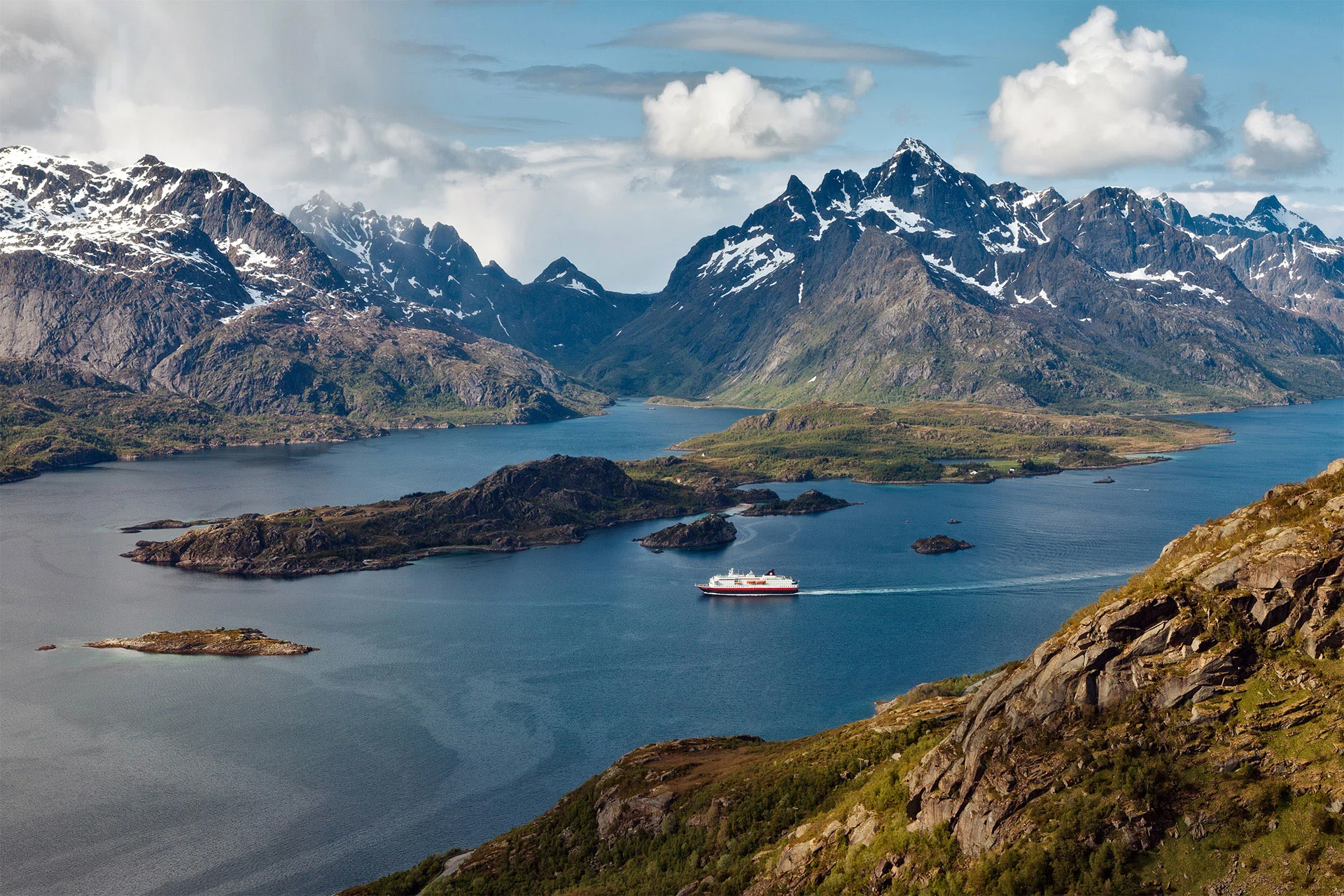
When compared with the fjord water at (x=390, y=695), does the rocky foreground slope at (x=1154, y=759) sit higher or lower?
higher

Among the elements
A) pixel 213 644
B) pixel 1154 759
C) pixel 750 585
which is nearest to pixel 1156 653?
pixel 1154 759

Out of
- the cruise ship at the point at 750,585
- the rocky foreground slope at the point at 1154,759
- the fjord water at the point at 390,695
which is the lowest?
the fjord water at the point at 390,695

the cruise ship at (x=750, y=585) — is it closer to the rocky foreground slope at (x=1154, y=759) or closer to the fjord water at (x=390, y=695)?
the fjord water at (x=390, y=695)

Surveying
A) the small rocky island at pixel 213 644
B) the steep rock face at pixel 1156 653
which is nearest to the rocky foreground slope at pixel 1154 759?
the steep rock face at pixel 1156 653

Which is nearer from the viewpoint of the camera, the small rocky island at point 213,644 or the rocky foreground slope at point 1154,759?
the rocky foreground slope at point 1154,759

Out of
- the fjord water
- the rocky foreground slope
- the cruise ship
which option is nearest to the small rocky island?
the fjord water

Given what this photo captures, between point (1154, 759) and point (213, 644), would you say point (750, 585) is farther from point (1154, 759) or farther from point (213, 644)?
point (1154, 759)

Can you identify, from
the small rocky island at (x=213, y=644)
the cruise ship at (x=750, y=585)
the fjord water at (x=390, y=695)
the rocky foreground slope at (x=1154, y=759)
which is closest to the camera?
the rocky foreground slope at (x=1154, y=759)
